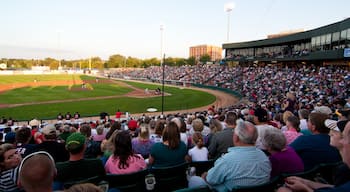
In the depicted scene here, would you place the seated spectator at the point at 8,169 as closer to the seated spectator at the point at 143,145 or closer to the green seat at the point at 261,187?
the seated spectator at the point at 143,145

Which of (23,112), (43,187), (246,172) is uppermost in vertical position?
(43,187)

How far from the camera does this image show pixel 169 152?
479cm

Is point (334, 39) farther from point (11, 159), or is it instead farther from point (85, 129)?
point (11, 159)

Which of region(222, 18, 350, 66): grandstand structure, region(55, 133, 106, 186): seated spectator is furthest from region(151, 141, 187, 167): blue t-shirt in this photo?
region(222, 18, 350, 66): grandstand structure

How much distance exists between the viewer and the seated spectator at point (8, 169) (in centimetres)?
374

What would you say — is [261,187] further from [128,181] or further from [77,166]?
[77,166]

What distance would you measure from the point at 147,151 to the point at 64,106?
2545 centimetres

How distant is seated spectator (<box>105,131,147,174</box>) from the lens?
4398 mm

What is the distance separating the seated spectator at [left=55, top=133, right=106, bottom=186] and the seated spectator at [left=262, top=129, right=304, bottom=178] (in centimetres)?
264

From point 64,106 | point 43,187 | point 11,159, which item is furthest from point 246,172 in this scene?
point 64,106

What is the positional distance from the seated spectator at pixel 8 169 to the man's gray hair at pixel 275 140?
12.4 feet

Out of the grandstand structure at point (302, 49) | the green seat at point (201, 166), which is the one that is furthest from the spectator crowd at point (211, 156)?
the grandstand structure at point (302, 49)

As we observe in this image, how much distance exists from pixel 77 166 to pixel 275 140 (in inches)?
121

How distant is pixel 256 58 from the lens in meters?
54.8
